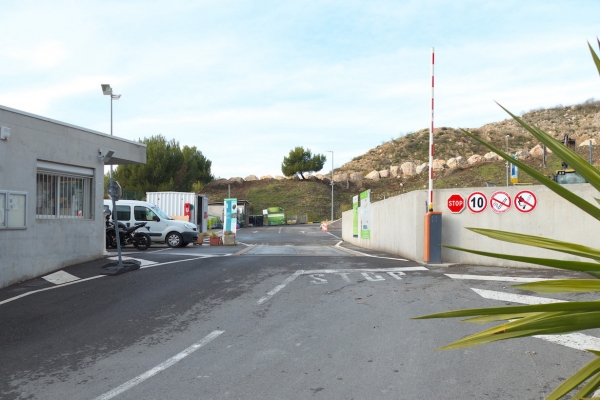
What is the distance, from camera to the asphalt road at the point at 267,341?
15.3 feet

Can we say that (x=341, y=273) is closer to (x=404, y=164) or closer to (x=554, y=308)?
(x=554, y=308)

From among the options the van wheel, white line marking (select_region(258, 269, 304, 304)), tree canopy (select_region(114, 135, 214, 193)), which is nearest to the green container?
tree canopy (select_region(114, 135, 214, 193))

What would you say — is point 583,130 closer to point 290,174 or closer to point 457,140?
point 457,140

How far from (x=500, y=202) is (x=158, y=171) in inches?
1800

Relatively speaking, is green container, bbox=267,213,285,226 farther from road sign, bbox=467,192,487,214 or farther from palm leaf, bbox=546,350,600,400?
palm leaf, bbox=546,350,600,400

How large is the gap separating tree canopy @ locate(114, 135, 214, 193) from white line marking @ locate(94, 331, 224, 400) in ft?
156

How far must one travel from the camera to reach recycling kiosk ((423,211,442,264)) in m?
12.5

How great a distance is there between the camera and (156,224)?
22.9 metres

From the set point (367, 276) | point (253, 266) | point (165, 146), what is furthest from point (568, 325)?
point (165, 146)

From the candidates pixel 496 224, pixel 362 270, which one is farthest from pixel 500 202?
pixel 362 270

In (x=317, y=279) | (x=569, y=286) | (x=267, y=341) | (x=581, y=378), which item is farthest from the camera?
(x=317, y=279)

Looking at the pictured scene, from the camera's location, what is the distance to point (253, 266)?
12992 mm

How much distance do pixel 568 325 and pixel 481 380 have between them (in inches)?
135

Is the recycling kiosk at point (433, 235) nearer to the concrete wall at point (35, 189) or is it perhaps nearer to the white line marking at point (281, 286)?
the white line marking at point (281, 286)
